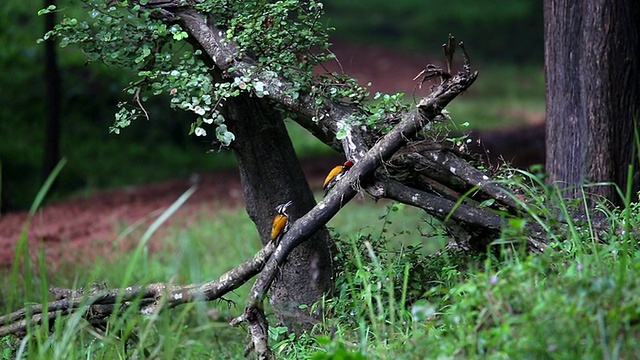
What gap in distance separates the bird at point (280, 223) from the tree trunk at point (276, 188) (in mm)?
98

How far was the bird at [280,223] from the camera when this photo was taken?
3.72m

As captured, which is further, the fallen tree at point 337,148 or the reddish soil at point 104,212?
the reddish soil at point 104,212

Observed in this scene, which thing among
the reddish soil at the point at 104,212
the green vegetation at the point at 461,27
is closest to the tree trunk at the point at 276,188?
the reddish soil at the point at 104,212

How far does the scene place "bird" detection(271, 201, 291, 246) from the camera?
372 cm

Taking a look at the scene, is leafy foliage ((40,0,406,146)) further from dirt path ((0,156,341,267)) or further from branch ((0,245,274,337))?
dirt path ((0,156,341,267))

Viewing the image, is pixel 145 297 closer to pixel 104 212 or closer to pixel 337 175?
pixel 337 175

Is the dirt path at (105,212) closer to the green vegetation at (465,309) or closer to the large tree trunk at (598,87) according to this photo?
the green vegetation at (465,309)

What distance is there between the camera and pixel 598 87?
4.39m

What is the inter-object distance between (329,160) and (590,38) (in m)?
6.15

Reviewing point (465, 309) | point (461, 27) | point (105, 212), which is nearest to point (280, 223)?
point (465, 309)

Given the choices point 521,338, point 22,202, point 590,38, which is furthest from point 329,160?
point 521,338

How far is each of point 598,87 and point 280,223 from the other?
1.82 metres

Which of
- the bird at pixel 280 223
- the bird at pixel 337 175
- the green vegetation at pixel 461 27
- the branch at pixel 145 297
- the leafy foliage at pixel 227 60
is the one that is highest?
the green vegetation at pixel 461 27

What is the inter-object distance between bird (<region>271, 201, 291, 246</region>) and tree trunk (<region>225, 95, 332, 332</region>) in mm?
98
